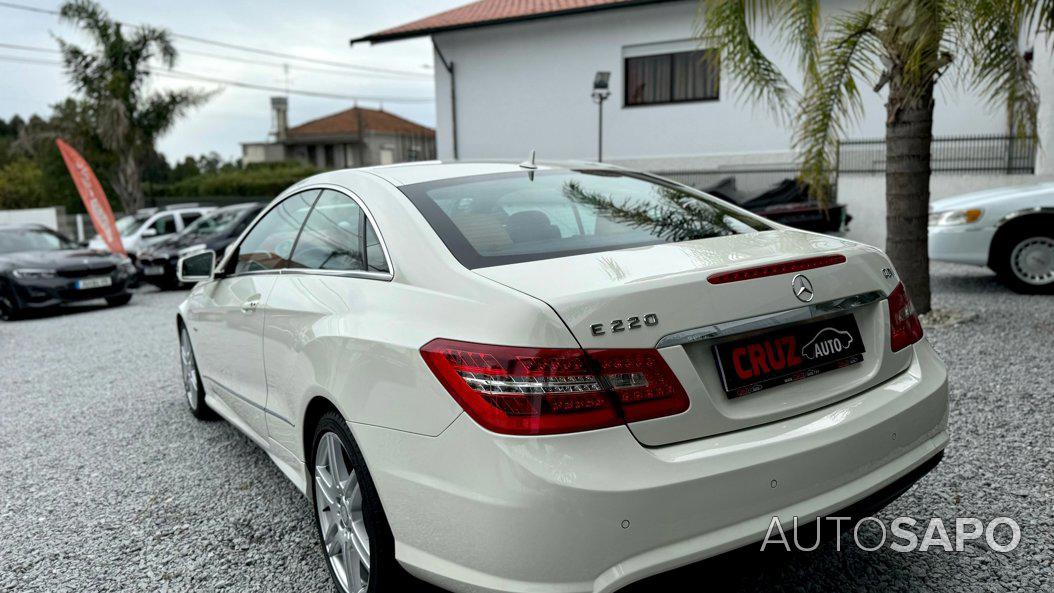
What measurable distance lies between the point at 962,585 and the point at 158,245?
14728mm

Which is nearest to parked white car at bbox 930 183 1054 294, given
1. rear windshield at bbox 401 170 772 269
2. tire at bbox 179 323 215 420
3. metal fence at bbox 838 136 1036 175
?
metal fence at bbox 838 136 1036 175

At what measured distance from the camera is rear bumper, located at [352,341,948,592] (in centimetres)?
180

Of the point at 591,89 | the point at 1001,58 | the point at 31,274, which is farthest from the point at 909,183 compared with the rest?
the point at 591,89

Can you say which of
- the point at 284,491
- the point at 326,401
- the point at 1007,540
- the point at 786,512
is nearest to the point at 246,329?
the point at 284,491

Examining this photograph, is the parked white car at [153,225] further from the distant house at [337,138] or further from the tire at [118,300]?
the distant house at [337,138]

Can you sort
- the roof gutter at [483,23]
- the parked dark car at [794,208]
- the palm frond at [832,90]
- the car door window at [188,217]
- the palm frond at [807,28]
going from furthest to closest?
the roof gutter at [483,23] < the car door window at [188,217] < the parked dark car at [794,208] < the palm frond at [832,90] < the palm frond at [807,28]

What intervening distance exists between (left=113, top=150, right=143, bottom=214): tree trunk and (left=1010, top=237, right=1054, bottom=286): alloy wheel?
23111 millimetres

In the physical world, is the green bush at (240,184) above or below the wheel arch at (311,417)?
above

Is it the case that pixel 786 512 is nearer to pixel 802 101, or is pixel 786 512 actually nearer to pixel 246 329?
pixel 246 329

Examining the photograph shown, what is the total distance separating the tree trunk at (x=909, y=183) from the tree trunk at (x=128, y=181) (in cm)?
2254

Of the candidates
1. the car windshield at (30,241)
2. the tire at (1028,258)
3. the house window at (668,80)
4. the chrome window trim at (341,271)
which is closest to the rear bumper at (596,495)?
the chrome window trim at (341,271)

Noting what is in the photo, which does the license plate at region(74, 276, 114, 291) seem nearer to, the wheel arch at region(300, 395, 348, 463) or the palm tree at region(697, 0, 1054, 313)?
the palm tree at region(697, 0, 1054, 313)

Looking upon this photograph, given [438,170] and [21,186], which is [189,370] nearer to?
[438,170]

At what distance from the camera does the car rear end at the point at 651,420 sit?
71.6 inches
